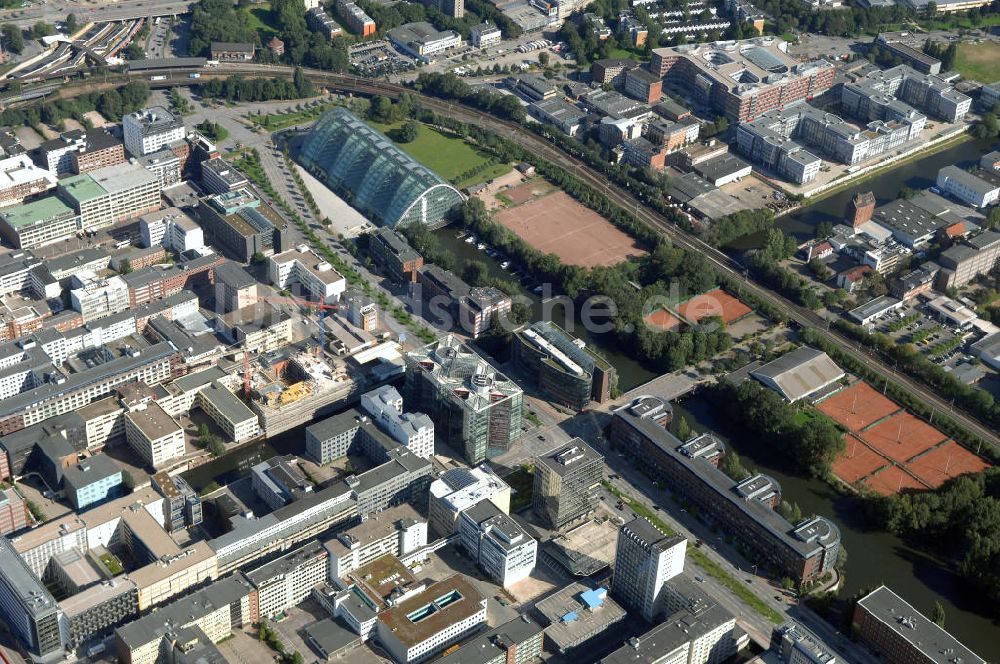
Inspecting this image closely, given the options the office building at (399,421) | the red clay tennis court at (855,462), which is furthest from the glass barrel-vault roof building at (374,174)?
the red clay tennis court at (855,462)

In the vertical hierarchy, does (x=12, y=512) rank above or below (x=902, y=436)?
above

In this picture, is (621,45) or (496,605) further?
(621,45)

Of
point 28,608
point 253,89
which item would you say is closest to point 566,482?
point 28,608

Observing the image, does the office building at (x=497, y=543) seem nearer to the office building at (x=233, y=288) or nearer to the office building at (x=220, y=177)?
the office building at (x=233, y=288)

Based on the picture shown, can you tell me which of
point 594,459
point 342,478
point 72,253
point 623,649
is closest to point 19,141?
point 72,253

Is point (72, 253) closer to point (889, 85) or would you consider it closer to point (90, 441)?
point (90, 441)

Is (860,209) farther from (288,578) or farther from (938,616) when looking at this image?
(288,578)

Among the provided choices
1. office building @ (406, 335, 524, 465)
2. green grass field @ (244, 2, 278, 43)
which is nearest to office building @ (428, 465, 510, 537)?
office building @ (406, 335, 524, 465)

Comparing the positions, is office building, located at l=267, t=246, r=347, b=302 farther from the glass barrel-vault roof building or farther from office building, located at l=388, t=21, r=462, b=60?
office building, located at l=388, t=21, r=462, b=60

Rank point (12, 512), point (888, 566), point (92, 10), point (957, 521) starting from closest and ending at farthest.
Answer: point (12, 512), point (888, 566), point (957, 521), point (92, 10)
